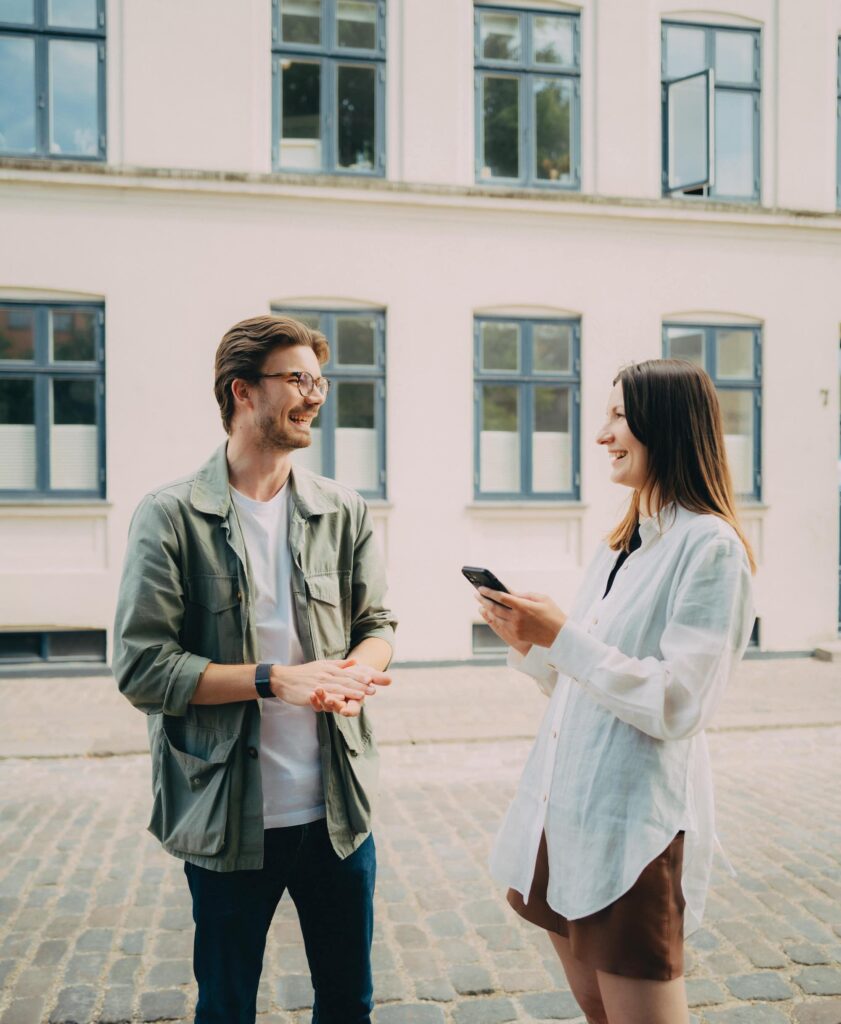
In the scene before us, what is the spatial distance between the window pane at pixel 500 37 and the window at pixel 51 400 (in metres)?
5.36

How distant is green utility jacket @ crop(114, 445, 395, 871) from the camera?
7.78 ft

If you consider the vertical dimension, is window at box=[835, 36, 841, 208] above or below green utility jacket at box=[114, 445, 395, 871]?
above

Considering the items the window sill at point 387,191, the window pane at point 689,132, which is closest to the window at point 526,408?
the window sill at point 387,191

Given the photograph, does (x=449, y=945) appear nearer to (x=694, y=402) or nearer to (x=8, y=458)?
(x=694, y=402)

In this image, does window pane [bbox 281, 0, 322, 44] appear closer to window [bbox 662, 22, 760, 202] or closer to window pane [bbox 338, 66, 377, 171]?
window pane [bbox 338, 66, 377, 171]

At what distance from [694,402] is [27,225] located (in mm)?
9791

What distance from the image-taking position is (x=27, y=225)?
10.5 meters

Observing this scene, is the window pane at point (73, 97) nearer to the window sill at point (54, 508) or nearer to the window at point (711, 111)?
the window sill at point (54, 508)

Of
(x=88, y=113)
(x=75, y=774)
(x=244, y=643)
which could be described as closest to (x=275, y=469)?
(x=244, y=643)

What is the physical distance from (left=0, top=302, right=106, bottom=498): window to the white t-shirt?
872 centimetres

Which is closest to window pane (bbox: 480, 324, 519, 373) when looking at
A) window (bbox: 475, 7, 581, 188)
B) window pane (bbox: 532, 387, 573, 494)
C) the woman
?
window pane (bbox: 532, 387, 573, 494)


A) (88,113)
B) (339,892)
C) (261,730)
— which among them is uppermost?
(88,113)

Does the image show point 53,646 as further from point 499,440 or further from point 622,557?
point 622,557

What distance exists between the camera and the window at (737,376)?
12.1 meters
